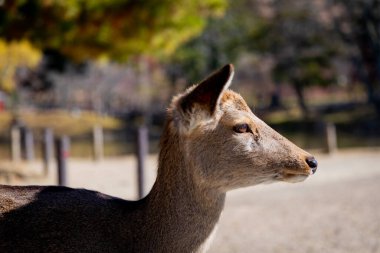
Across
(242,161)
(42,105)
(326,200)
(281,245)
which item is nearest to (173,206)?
(242,161)

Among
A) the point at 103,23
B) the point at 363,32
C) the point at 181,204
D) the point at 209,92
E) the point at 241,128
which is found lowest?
the point at 181,204

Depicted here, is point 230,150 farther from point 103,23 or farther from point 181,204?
point 103,23

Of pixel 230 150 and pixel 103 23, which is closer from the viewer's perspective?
pixel 230 150

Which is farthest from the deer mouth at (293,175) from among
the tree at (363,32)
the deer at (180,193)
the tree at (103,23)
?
the tree at (363,32)

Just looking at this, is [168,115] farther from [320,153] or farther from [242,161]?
[320,153]

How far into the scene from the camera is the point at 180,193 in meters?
3.91

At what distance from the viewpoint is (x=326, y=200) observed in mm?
11266

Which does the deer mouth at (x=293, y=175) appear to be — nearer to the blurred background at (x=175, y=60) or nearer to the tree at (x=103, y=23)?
the blurred background at (x=175, y=60)

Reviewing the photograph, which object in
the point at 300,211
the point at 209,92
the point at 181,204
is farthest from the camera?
the point at 300,211

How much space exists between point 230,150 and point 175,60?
5353 centimetres

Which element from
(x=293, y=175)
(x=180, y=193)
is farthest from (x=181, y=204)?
(x=293, y=175)

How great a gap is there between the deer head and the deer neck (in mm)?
55

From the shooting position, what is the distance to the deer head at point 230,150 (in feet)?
12.7

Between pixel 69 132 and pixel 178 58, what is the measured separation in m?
13.1
